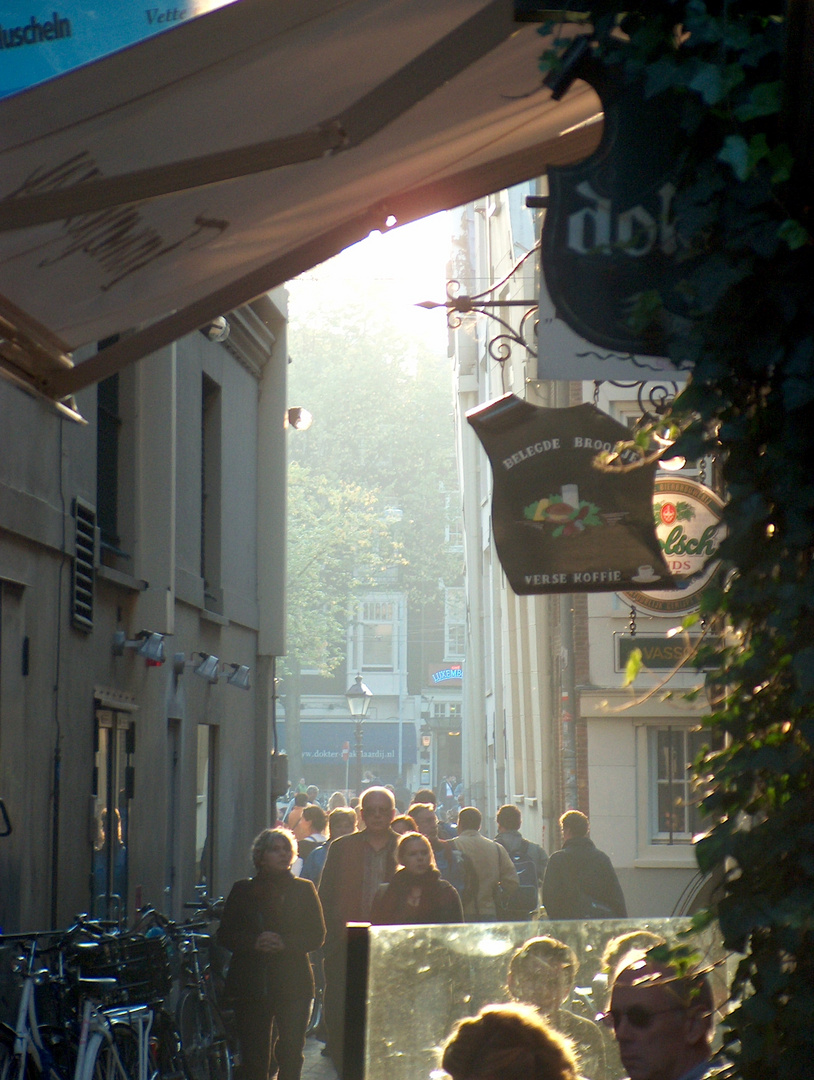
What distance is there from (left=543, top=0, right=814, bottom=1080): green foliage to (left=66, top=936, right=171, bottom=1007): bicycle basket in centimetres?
537

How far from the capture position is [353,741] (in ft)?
204

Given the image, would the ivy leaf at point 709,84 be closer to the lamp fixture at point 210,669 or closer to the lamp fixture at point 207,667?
the lamp fixture at point 210,669

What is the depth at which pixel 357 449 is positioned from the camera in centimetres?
6656

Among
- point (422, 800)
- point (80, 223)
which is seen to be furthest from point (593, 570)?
point (422, 800)

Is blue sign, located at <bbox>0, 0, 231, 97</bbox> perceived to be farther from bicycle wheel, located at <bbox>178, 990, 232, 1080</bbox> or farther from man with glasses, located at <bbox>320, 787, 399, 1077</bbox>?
bicycle wheel, located at <bbox>178, 990, 232, 1080</bbox>

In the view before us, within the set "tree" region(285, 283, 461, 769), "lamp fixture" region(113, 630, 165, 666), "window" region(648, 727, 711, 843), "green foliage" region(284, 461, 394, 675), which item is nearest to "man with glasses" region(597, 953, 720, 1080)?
"lamp fixture" region(113, 630, 165, 666)

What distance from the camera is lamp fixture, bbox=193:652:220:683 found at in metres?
13.5

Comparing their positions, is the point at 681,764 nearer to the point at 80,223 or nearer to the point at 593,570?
the point at 593,570

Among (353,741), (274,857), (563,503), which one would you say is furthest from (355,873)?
(353,741)

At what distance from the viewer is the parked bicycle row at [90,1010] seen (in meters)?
6.83

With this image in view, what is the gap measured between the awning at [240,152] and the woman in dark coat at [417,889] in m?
3.51

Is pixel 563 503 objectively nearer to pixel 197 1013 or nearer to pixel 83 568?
pixel 83 568

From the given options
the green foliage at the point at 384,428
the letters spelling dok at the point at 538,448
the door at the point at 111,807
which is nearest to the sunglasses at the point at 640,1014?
the letters spelling dok at the point at 538,448

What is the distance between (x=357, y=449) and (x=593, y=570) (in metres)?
61.0
